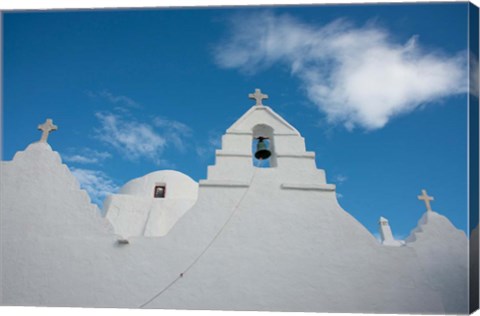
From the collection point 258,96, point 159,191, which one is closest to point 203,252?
point 258,96

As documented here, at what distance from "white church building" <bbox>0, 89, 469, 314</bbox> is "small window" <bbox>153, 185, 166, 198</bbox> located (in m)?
6.82

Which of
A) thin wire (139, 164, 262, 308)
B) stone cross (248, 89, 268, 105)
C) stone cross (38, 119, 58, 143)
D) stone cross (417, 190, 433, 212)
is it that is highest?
stone cross (248, 89, 268, 105)

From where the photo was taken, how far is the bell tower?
8.86m

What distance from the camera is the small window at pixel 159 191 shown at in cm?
1572

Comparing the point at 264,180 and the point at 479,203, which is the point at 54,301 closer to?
the point at 264,180

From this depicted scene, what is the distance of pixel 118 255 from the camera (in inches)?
318

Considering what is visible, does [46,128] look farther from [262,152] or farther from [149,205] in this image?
[149,205]

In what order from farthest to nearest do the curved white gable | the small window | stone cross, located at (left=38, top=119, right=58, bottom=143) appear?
the small window
the curved white gable
stone cross, located at (left=38, top=119, right=58, bottom=143)

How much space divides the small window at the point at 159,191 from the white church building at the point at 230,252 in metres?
6.82

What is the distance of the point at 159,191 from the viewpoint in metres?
15.9

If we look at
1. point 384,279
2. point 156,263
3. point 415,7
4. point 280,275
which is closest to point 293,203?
point 280,275

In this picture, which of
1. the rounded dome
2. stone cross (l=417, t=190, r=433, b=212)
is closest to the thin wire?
stone cross (l=417, t=190, r=433, b=212)

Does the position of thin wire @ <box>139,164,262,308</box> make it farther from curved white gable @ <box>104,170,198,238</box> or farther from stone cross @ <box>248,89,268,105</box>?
curved white gable @ <box>104,170,198,238</box>

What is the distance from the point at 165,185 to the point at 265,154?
7141 millimetres
